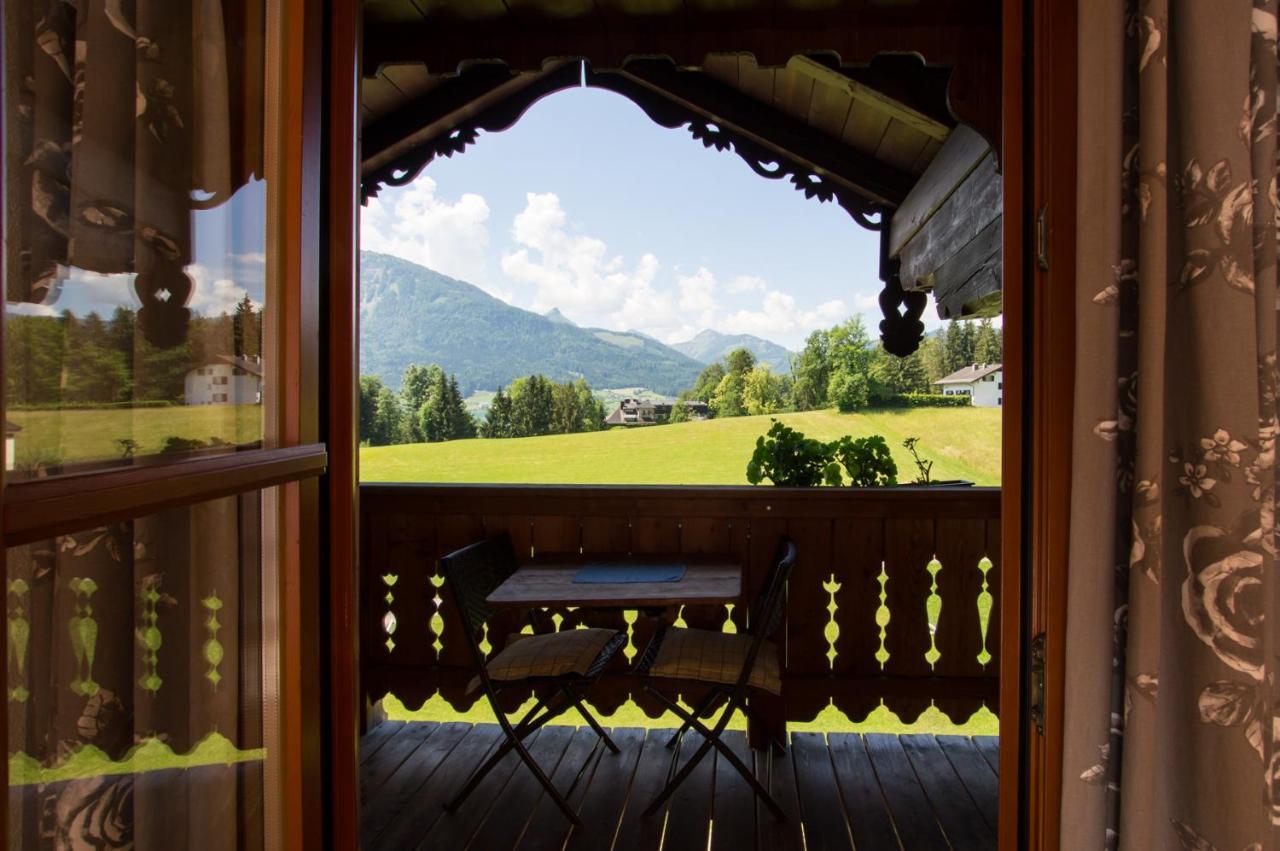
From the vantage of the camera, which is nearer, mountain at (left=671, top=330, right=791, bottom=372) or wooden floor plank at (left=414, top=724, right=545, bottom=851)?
wooden floor plank at (left=414, top=724, right=545, bottom=851)

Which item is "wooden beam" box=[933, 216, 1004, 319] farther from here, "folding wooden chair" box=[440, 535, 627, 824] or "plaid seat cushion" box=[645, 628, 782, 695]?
"folding wooden chair" box=[440, 535, 627, 824]

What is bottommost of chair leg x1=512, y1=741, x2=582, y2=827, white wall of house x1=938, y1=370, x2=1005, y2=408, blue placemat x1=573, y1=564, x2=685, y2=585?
chair leg x1=512, y1=741, x2=582, y2=827

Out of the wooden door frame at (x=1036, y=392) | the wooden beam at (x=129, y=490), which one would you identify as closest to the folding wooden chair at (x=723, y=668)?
the wooden door frame at (x=1036, y=392)

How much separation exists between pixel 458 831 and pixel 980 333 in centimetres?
382

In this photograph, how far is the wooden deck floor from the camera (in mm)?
2396

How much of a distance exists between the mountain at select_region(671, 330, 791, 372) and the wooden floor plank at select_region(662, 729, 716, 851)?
248 cm

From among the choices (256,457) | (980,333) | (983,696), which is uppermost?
(980,333)

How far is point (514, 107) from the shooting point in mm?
3361

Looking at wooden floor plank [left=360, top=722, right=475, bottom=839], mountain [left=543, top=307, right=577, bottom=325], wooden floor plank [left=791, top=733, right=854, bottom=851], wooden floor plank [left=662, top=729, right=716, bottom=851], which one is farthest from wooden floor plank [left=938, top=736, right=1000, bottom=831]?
mountain [left=543, top=307, right=577, bottom=325]

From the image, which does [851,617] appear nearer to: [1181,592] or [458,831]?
[458,831]

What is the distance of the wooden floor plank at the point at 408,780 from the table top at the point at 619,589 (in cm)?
82

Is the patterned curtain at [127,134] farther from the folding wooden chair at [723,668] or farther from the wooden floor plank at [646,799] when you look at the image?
the wooden floor plank at [646,799]

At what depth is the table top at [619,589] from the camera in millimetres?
2465

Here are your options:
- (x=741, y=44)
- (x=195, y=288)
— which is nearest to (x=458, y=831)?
(x=195, y=288)
